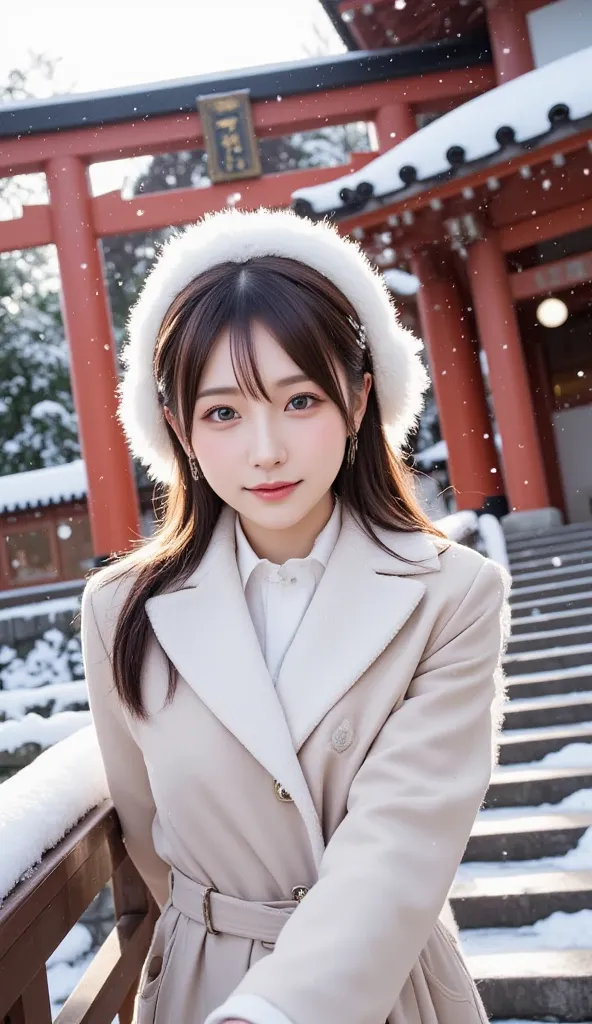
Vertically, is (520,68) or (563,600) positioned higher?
(520,68)

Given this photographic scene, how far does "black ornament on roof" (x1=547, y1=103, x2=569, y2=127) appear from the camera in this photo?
20.8 feet

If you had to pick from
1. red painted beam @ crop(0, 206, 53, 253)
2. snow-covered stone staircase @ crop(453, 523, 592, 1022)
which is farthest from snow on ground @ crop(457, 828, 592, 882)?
red painted beam @ crop(0, 206, 53, 253)

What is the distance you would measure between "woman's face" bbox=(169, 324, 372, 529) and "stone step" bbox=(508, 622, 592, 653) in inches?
169

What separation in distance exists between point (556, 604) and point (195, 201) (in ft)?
20.2

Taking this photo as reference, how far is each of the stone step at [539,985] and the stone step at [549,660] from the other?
2.37 m

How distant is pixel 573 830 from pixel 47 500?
1476 cm

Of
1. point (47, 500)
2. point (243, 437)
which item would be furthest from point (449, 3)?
point (47, 500)

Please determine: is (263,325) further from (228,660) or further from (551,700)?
(551,700)

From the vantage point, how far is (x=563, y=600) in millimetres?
5910

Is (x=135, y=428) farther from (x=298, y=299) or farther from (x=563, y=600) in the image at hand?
(x=563, y=600)

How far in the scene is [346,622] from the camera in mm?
1399

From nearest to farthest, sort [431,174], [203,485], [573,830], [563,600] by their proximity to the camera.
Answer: [203,485]
[573,830]
[563,600]
[431,174]

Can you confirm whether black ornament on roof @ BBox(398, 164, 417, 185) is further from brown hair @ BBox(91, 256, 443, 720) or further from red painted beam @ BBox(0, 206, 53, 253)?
brown hair @ BBox(91, 256, 443, 720)

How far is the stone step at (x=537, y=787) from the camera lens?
146 inches
